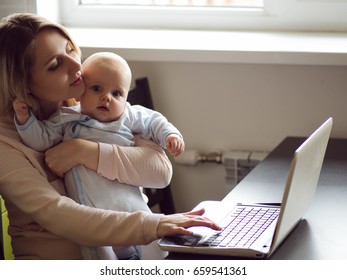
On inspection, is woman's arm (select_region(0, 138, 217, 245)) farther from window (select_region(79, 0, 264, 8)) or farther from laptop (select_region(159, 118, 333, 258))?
window (select_region(79, 0, 264, 8))

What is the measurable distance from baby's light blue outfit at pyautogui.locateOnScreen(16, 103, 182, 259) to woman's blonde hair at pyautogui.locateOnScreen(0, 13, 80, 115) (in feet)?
0.22

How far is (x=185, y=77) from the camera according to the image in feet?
8.67

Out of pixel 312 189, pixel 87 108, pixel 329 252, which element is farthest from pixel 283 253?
pixel 87 108

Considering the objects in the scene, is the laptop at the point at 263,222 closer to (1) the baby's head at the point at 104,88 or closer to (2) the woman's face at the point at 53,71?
(1) the baby's head at the point at 104,88

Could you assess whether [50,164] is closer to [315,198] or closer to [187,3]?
[315,198]

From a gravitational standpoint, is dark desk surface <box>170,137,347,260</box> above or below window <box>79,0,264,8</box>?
below

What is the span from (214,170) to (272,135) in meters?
0.25

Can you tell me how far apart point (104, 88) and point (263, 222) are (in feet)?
1.57

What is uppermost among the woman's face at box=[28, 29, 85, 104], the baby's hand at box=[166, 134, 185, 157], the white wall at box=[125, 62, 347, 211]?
the woman's face at box=[28, 29, 85, 104]

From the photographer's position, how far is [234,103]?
103 inches

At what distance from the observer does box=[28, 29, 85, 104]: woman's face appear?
1690mm

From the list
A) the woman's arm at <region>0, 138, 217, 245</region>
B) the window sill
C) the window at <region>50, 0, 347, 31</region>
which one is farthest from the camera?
the window at <region>50, 0, 347, 31</region>

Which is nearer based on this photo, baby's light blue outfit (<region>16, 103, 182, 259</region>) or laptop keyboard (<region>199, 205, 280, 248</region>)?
laptop keyboard (<region>199, 205, 280, 248</region>)

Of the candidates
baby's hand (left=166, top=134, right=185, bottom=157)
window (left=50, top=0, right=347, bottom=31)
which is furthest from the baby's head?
window (left=50, top=0, right=347, bottom=31)
